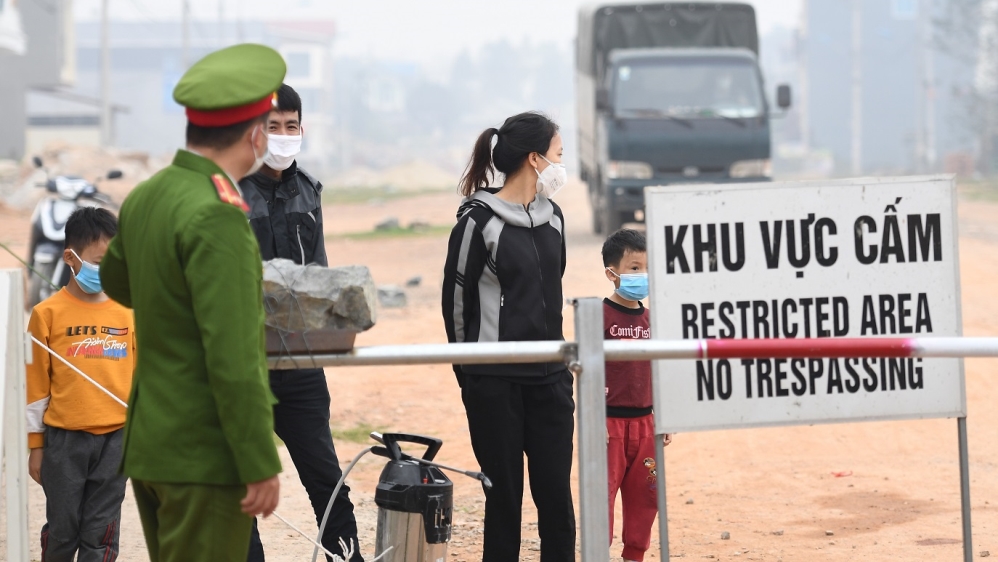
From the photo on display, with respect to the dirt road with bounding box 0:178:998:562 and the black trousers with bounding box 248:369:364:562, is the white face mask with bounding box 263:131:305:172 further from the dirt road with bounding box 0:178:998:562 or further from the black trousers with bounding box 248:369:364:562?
the dirt road with bounding box 0:178:998:562

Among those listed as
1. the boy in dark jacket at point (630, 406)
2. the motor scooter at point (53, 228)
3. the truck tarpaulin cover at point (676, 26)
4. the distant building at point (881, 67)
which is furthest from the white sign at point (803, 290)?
the distant building at point (881, 67)

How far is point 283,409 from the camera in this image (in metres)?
4.34

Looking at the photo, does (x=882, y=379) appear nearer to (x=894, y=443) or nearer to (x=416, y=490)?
(x=416, y=490)

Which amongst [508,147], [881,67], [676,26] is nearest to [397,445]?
[508,147]

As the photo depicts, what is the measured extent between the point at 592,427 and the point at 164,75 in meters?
112

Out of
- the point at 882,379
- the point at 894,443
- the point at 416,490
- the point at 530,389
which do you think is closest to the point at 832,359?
the point at 882,379

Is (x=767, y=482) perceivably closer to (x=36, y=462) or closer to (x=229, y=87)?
(x=36, y=462)

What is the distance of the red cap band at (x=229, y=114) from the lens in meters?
2.89

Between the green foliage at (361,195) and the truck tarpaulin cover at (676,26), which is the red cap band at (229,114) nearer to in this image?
the truck tarpaulin cover at (676,26)

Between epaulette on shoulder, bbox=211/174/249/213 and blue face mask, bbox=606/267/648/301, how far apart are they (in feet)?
7.85

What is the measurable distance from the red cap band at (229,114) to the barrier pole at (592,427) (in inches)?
39.2

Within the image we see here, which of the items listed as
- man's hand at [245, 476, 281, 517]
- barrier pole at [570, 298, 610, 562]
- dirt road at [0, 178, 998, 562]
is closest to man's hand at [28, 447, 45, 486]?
dirt road at [0, 178, 998, 562]

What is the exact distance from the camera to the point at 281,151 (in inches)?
171

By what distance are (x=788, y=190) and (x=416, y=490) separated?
147 centimetres
